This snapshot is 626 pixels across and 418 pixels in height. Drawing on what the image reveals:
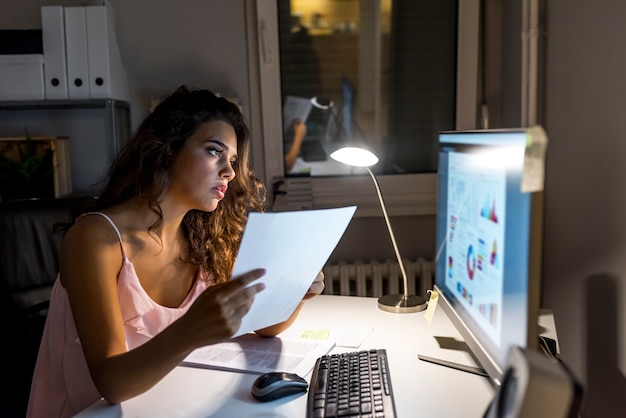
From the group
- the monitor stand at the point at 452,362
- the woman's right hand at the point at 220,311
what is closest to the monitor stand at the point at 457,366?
the monitor stand at the point at 452,362

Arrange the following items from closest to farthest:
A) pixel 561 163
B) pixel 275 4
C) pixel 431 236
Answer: pixel 561 163, pixel 275 4, pixel 431 236

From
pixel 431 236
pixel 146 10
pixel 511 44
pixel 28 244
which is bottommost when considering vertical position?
pixel 431 236

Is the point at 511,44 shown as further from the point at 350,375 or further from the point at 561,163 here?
the point at 350,375

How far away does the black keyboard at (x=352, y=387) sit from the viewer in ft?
3.22

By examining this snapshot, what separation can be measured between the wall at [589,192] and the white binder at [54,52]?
5.82 ft

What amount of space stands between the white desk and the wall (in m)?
0.46

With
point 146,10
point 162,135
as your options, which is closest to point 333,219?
point 162,135

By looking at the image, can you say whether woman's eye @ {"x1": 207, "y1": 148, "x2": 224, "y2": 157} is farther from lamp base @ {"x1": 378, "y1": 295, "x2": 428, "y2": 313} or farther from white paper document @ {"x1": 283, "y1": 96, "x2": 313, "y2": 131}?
white paper document @ {"x1": 283, "y1": 96, "x2": 313, "y2": 131}

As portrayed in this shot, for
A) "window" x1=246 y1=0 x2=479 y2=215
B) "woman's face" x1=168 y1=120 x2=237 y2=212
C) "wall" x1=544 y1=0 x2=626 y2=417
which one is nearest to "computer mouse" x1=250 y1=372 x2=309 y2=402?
"woman's face" x1=168 y1=120 x2=237 y2=212

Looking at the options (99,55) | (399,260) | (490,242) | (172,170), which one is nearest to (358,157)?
(399,260)

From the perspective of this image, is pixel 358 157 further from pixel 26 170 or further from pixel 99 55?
pixel 26 170

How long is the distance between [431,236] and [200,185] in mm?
1572

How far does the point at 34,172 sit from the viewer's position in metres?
2.38

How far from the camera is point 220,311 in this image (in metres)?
0.99
